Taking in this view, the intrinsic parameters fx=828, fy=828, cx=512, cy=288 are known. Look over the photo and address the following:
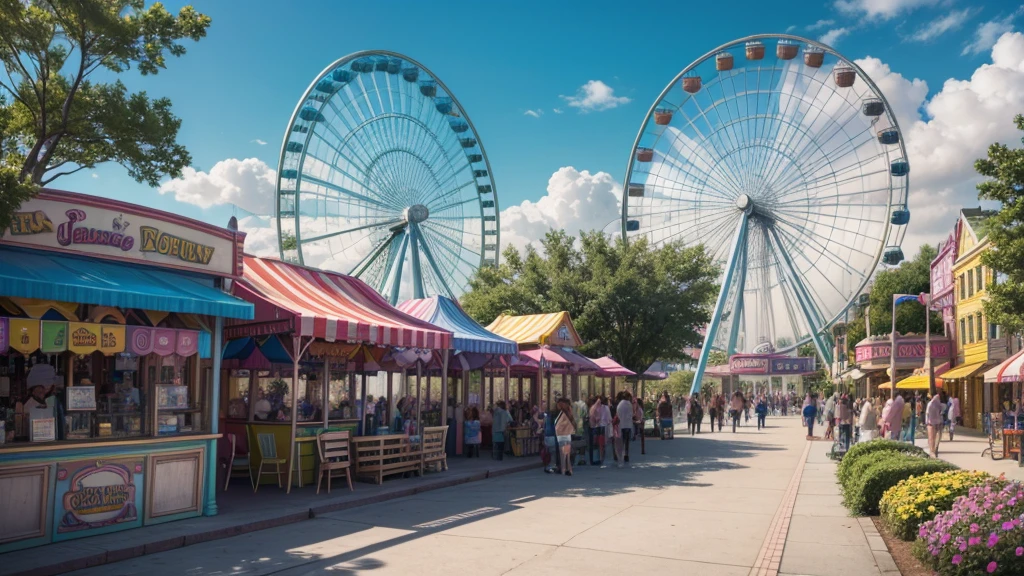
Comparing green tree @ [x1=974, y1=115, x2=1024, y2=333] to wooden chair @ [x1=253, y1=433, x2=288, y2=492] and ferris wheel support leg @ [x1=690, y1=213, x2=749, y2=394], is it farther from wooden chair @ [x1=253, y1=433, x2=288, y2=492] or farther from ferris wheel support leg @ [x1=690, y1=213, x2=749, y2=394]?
ferris wheel support leg @ [x1=690, y1=213, x2=749, y2=394]

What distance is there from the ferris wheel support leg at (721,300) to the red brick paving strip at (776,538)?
23.2 metres

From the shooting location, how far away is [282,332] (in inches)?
538

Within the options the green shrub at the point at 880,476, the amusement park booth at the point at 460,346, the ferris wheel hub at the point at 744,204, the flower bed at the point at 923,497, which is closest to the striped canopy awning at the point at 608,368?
the amusement park booth at the point at 460,346

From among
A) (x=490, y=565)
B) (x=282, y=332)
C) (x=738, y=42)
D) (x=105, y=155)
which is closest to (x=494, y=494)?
(x=282, y=332)

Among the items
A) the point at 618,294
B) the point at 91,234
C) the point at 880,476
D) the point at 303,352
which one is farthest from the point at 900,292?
the point at 91,234

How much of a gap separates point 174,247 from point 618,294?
73.1 feet

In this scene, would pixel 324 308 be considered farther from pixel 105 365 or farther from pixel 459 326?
pixel 459 326

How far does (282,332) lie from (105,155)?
3799mm

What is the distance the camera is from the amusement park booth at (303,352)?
1369 cm

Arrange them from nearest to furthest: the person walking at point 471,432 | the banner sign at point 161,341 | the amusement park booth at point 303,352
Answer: the banner sign at point 161,341
the amusement park booth at point 303,352
the person walking at point 471,432

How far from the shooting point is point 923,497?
928 cm

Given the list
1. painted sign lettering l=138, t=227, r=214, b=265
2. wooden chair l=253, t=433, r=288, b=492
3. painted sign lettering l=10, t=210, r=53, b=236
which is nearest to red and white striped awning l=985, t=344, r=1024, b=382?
wooden chair l=253, t=433, r=288, b=492

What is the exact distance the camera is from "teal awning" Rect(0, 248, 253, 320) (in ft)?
29.4

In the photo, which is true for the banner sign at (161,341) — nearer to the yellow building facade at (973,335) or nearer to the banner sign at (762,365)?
the yellow building facade at (973,335)
